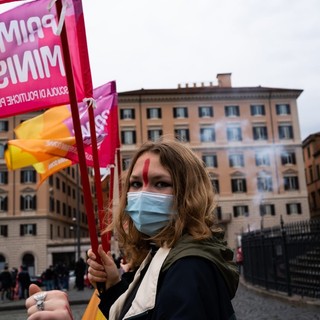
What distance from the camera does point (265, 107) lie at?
55562 millimetres

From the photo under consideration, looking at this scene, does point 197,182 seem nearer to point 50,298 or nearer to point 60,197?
point 50,298

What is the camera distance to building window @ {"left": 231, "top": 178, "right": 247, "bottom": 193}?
53656 mm

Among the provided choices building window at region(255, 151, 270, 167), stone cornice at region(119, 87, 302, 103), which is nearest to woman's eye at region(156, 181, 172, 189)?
stone cornice at region(119, 87, 302, 103)

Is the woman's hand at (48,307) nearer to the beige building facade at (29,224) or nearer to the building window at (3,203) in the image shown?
the beige building facade at (29,224)

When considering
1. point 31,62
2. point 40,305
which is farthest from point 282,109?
point 40,305

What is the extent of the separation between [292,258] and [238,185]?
41.2m

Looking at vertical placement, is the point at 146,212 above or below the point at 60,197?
below

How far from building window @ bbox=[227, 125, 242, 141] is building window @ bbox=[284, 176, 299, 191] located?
7.44 metres

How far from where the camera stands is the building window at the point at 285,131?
5497cm

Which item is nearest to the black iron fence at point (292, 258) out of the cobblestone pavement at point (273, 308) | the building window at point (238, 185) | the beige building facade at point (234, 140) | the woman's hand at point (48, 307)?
the cobblestone pavement at point (273, 308)

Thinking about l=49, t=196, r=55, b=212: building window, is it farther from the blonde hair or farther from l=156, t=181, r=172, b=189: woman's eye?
l=156, t=181, r=172, b=189: woman's eye

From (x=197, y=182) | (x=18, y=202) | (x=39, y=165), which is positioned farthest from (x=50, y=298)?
(x=18, y=202)

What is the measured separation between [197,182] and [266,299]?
1246cm

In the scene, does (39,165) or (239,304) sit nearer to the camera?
(39,165)
